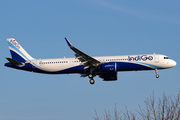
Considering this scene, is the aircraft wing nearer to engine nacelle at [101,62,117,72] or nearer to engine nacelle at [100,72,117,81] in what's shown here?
engine nacelle at [101,62,117,72]

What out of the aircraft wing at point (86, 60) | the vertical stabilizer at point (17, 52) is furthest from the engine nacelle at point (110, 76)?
the vertical stabilizer at point (17, 52)

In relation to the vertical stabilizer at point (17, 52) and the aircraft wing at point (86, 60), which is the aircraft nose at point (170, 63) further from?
the vertical stabilizer at point (17, 52)

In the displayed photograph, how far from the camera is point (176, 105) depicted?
17.4 m

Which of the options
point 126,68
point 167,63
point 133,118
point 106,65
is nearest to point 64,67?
point 106,65

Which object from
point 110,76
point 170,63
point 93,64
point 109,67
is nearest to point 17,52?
point 93,64

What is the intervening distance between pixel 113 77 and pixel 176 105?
36.4 metres

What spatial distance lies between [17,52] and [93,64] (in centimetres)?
1786

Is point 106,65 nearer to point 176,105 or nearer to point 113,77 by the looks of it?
point 113,77

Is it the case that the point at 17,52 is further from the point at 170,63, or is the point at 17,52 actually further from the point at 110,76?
the point at 170,63

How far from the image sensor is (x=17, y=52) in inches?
2227

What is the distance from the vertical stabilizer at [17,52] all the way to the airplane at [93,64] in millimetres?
305

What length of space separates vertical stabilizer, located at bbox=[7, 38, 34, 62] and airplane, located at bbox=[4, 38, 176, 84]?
12.0 inches

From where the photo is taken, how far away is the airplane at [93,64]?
4807cm

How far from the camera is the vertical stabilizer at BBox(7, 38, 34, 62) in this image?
5528 centimetres
